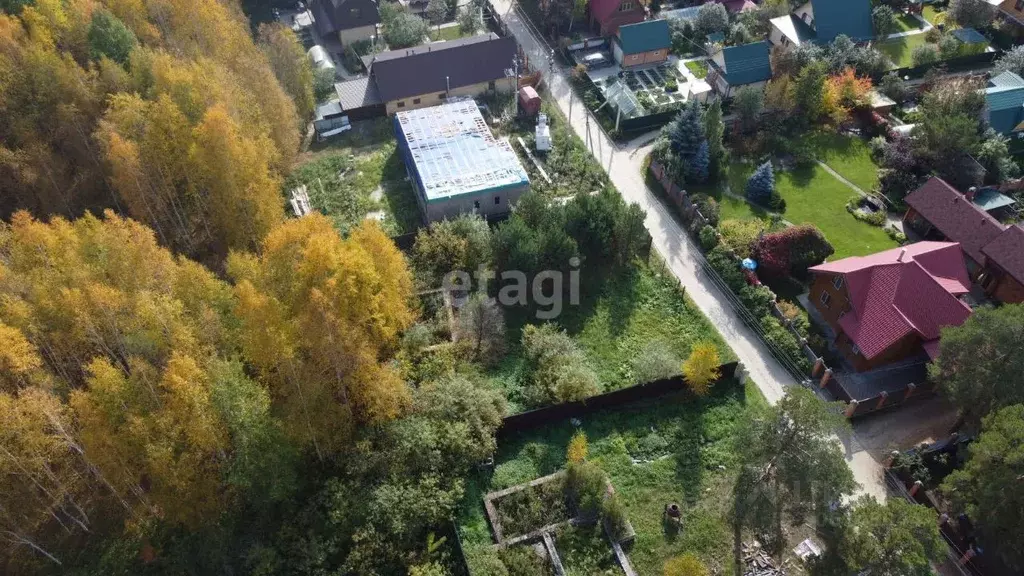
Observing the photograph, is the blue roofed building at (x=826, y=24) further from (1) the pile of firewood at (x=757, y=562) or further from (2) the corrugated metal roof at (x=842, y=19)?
(1) the pile of firewood at (x=757, y=562)

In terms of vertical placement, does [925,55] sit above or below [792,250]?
above

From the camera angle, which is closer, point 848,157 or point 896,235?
point 896,235

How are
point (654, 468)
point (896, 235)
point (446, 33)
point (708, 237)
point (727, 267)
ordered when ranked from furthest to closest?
point (446, 33)
point (896, 235)
point (708, 237)
point (727, 267)
point (654, 468)

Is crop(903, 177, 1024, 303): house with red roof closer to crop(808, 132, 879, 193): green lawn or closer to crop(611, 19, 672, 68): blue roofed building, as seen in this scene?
crop(808, 132, 879, 193): green lawn

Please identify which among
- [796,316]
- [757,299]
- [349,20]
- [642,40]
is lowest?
[796,316]

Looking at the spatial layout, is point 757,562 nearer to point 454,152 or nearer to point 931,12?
point 454,152

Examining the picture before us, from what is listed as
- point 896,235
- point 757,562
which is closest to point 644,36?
point 896,235

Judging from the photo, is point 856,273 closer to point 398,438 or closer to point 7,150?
point 398,438
